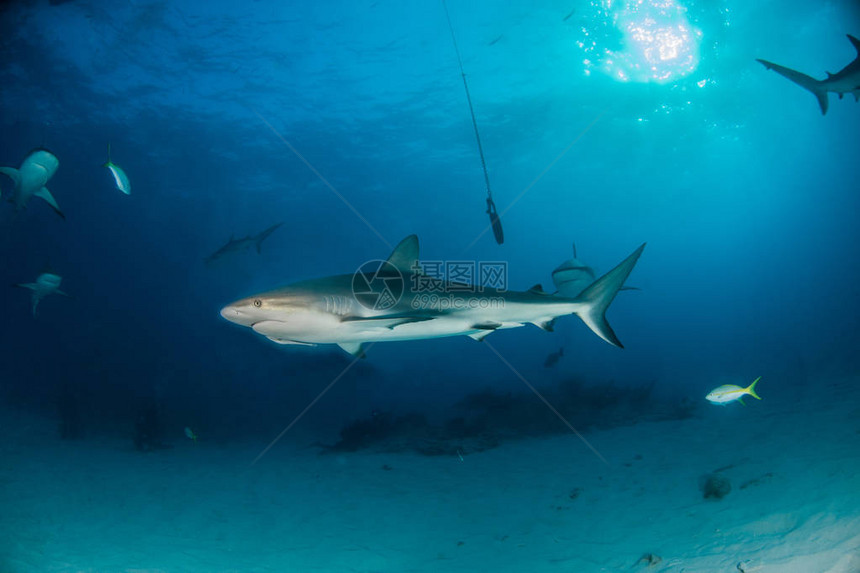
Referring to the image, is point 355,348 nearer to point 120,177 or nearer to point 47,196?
point 120,177

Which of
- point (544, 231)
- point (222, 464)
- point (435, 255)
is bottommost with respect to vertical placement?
point (222, 464)

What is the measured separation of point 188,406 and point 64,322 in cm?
2461

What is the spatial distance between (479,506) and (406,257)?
5590 mm

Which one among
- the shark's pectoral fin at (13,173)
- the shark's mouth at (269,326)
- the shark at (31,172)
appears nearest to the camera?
the shark's mouth at (269,326)

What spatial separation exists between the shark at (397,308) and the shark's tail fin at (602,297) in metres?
0.01

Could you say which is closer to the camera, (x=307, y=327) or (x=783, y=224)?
(x=307, y=327)

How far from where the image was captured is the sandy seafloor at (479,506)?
520cm

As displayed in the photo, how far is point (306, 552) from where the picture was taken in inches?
230

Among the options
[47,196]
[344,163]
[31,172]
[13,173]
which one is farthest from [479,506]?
[344,163]

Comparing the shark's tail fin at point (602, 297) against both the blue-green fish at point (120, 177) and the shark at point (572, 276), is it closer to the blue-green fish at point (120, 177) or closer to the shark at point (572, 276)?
the shark at point (572, 276)

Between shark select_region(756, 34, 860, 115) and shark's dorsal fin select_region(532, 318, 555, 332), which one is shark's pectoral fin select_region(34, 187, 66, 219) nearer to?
shark's dorsal fin select_region(532, 318, 555, 332)

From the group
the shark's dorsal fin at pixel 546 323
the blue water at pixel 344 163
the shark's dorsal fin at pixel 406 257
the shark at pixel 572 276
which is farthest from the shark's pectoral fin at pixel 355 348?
the blue water at pixel 344 163

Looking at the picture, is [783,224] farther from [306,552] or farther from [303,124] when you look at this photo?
[306,552]

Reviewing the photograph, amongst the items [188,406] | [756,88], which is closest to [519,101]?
[756,88]
